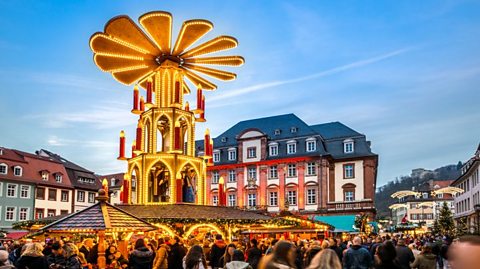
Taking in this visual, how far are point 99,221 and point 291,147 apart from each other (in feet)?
140

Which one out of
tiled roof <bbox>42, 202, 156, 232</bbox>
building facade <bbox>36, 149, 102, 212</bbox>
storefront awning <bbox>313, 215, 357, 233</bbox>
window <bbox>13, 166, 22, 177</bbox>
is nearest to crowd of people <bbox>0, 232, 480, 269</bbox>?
tiled roof <bbox>42, 202, 156, 232</bbox>

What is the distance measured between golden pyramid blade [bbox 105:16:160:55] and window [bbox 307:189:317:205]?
30.6 metres

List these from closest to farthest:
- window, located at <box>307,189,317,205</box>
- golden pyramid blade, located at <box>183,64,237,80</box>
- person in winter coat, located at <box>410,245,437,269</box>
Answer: person in winter coat, located at <box>410,245,437,269</box> → golden pyramid blade, located at <box>183,64,237,80</box> → window, located at <box>307,189,317,205</box>

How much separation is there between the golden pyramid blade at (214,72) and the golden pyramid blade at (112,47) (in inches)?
97.5

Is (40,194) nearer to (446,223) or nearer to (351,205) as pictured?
(351,205)

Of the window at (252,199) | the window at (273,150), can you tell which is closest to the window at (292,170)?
the window at (273,150)

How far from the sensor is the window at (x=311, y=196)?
5281 centimetres

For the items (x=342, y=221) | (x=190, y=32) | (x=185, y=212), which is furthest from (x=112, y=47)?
(x=342, y=221)

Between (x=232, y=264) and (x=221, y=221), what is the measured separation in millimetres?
13734

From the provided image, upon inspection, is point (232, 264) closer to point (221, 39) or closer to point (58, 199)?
point (221, 39)

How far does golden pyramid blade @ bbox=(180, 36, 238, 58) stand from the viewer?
25.5 m

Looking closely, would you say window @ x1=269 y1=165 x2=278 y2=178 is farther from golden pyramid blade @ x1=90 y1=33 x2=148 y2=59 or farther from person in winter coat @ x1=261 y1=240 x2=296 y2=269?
person in winter coat @ x1=261 y1=240 x2=296 y2=269

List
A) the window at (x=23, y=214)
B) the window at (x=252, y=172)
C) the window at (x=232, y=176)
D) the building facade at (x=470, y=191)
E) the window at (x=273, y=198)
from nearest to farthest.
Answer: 1. the building facade at (x=470, y=191)
2. the window at (x=23, y=214)
3. the window at (x=273, y=198)
4. the window at (x=252, y=172)
5. the window at (x=232, y=176)

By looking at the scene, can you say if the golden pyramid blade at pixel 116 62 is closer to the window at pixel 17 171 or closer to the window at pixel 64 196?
the window at pixel 17 171
